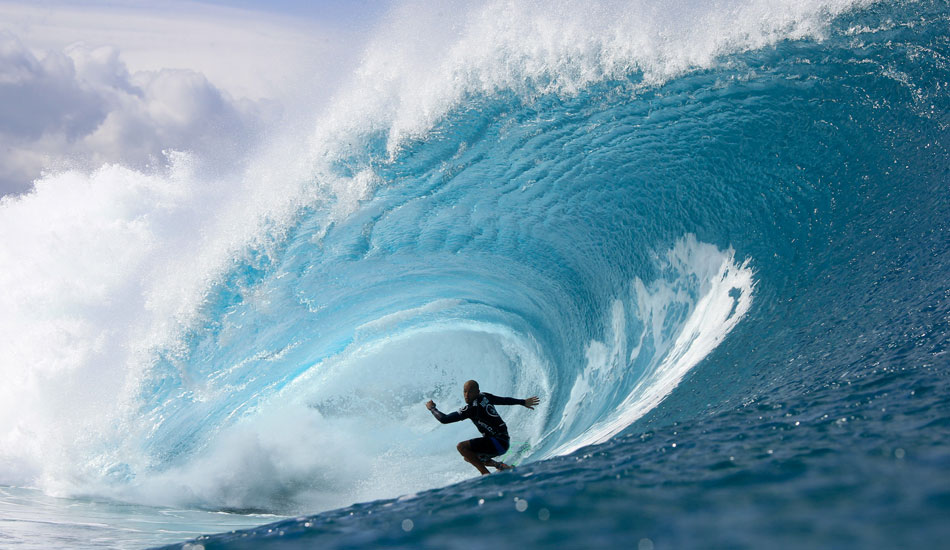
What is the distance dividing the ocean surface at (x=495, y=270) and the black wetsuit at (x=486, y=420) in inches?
27.2

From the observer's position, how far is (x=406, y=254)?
10125 millimetres

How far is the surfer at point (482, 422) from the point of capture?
5762mm

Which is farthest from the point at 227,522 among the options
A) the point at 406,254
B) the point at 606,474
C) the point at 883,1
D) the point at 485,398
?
the point at 883,1

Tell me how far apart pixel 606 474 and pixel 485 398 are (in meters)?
3.23

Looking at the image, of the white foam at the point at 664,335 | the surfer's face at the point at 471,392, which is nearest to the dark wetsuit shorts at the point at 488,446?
the surfer's face at the point at 471,392

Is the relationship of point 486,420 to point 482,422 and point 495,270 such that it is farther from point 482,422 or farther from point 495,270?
point 495,270

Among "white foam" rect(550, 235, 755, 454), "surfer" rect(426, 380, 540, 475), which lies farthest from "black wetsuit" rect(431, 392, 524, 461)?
"white foam" rect(550, 235, 755, 454)

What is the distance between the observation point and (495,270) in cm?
1038

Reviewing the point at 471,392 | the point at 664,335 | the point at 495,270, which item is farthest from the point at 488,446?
the point at 495,270

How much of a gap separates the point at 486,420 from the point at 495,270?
4797mm

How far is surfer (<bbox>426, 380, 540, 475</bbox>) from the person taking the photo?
576 centimetres

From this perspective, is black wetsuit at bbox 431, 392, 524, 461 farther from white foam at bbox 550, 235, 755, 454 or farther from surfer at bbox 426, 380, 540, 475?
white foam at bbox 550, 235, 755, 454

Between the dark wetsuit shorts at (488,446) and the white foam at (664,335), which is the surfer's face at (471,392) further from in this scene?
the white foam at (664,335)

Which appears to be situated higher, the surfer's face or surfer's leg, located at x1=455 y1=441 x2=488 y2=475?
the surfer's face
